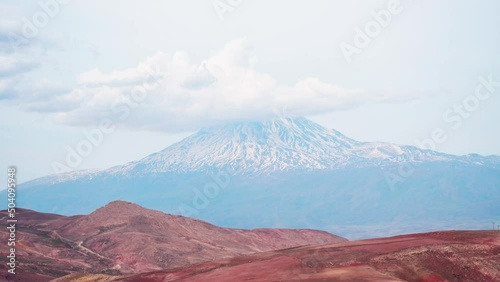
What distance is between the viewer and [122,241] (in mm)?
110812

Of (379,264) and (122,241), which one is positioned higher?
(122,241)

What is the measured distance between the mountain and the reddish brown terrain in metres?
29.2

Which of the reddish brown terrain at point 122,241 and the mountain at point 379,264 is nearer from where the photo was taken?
the mountain at point 379,264

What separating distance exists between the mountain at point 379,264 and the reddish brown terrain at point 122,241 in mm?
29159

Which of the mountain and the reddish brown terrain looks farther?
the reddish brown terrain

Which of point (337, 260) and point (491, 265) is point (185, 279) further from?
point (491, 265)

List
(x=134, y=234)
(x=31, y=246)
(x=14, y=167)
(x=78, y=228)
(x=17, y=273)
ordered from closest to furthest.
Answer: (x=14, y=167) < (x=17, y=273) < (x=31, y=246) < (x=134, y=234) < (x=78, y=228)

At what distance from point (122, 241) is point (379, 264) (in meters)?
68.8

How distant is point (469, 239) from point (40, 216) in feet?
355

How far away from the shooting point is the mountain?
165 ft

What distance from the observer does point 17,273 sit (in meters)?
73.9

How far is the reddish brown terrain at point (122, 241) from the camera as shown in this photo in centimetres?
9169

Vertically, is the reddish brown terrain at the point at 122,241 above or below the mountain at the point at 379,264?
above

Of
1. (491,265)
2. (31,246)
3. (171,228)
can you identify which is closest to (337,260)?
(491,265)
